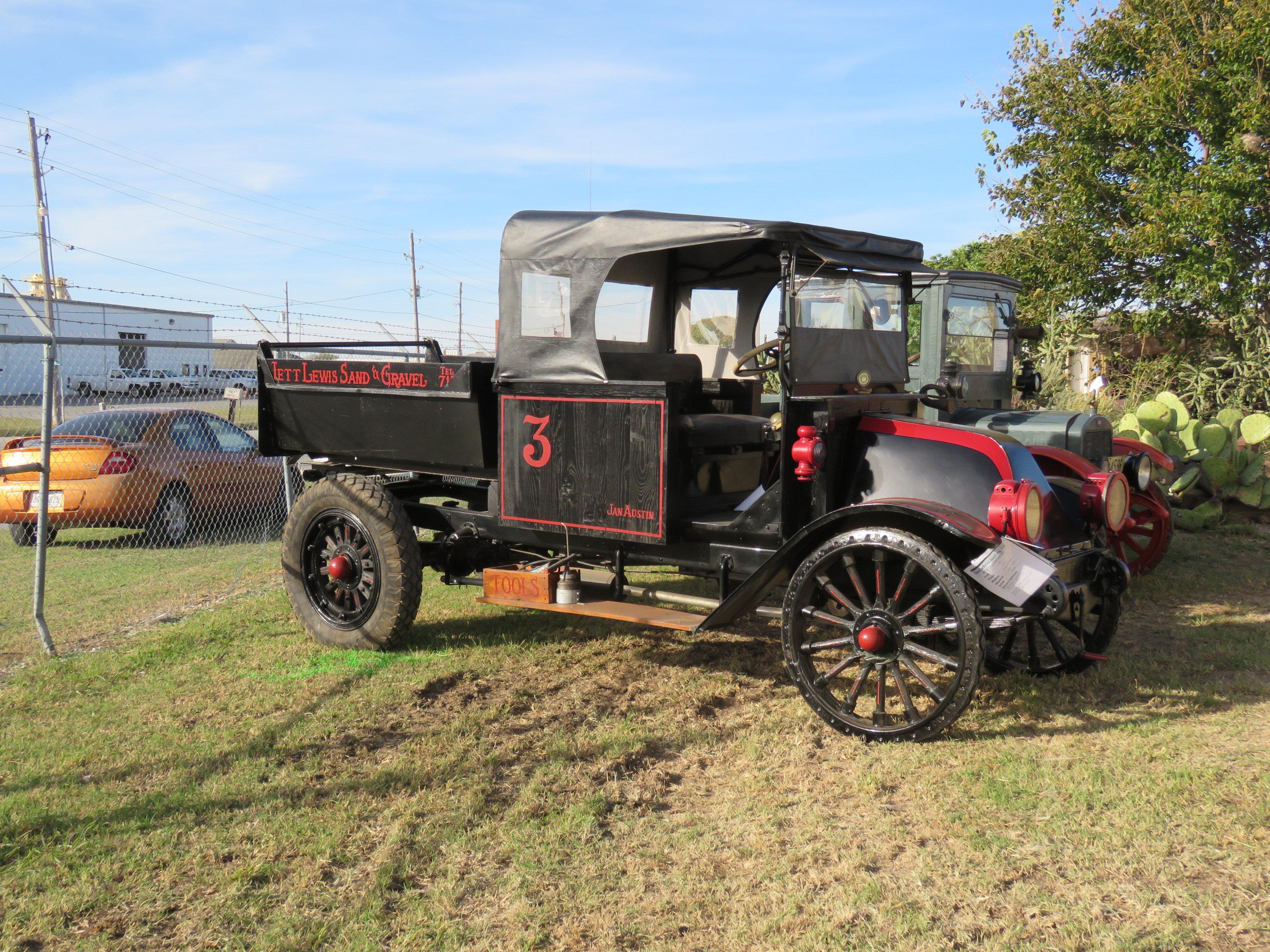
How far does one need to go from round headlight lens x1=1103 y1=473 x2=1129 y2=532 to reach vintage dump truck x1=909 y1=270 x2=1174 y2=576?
1008mm

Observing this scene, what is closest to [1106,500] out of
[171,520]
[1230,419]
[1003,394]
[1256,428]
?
[1003,394]

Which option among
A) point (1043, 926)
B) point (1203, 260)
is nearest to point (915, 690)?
point (1043, 926)

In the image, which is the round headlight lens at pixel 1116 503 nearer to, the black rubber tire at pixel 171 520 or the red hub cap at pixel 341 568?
the red hub cap at pixel 341 568

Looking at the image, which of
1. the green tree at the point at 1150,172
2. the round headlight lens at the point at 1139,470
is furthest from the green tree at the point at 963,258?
the round headlight lens at the point at 1139,470

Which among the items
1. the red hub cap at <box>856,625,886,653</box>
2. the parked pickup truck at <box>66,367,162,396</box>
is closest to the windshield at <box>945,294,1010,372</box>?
→ the red hub cap at <box>856,625,886,653</box>

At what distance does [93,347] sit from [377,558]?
1118cm

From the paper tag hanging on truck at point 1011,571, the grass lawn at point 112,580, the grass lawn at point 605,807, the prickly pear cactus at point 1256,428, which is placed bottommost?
the grass lawn at point 605,807

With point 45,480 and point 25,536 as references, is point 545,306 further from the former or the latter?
point 25,536

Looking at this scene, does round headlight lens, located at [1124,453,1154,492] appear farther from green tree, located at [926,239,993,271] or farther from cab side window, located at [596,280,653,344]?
green tree, located at [926,239,993,271]

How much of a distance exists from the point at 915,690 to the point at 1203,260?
9.12m

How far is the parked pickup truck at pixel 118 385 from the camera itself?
308 inches

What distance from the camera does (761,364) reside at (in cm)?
545

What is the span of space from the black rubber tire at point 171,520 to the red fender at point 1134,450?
784 centimetres

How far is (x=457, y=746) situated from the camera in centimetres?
400
